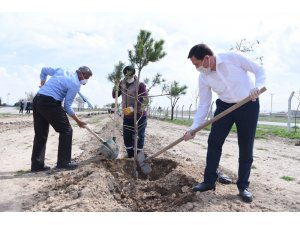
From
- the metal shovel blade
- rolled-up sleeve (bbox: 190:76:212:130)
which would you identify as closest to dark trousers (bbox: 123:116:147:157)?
the metal shovel blade

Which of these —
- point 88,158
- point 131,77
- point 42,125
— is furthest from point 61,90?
point 88,158

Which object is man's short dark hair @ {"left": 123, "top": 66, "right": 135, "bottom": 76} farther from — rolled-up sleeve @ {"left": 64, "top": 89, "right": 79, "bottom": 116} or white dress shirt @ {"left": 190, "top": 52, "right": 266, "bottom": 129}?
white dress shirt @ {"left": 190, "top": 52, "right": 266, "bottom": 129}

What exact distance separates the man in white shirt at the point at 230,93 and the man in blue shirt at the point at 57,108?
2309mm

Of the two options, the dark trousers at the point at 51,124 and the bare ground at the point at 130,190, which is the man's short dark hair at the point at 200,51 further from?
the dark trousers at the point at 51,124

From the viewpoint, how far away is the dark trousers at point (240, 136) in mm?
4328

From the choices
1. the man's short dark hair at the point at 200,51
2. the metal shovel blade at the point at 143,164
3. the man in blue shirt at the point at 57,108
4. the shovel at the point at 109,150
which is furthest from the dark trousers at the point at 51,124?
the man's short dark hair at the point at 200,51

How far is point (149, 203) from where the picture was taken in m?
4.33

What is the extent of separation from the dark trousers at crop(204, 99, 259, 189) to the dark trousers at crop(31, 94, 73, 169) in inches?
105

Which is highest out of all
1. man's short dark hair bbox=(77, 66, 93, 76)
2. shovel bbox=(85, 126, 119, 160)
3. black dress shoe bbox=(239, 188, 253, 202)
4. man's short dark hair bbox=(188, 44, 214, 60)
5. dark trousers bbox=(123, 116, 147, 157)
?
man's short dark hair bbox=(188, 44, 214, 60)

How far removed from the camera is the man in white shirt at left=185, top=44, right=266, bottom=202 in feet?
13.8

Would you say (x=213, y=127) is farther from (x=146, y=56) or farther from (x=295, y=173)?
(x=295, y=173)

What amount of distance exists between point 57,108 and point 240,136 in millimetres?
3023

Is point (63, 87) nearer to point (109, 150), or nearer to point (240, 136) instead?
point (109, 150)

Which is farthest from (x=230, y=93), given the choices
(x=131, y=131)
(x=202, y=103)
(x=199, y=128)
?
(x=131, y=131)
